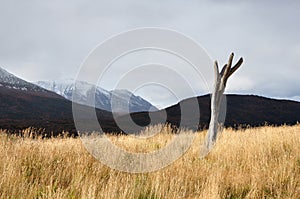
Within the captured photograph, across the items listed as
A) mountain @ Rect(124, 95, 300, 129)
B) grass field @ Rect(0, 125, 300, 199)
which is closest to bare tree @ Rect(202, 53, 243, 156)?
grass field @ Rect(0, 125, 300, 199)

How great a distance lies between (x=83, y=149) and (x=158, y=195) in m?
2.92

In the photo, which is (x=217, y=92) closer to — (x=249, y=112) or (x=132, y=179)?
(x=132, y=179)

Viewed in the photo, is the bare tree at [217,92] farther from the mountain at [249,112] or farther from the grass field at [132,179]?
the mountain at [249,112]

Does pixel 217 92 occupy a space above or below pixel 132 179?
above

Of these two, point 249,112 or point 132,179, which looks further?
point 249,112

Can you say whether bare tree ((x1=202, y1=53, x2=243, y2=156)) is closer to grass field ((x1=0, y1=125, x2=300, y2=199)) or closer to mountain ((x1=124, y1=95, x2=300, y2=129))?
grass field ((x1=0, y1=125, x2=300, y2=199))

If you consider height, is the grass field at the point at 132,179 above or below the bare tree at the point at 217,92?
below

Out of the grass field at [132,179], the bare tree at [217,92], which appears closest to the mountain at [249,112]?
the bare tree at [217,92]

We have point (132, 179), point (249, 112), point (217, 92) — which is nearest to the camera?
point (132, 179)

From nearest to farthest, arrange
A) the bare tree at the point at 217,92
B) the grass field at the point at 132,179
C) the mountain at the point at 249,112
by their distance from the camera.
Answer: the grass field at the point at 132,179
the bare tree at the point at 217,92
the mountain at the point at 249,112

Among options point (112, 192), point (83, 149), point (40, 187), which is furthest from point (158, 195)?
point (83, 149)

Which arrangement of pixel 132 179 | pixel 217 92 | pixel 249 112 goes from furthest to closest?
1. pixel 249 112
2. pixel 217 92
3. pixel 132 179

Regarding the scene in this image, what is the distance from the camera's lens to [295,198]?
3.83 meters

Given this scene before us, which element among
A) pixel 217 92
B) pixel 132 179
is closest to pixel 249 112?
pixel 217 92
